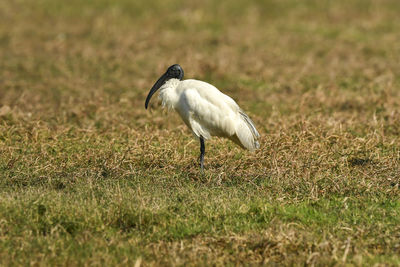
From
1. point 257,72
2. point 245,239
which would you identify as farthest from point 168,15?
point 245,239

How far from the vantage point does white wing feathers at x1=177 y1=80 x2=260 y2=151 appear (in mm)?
6418

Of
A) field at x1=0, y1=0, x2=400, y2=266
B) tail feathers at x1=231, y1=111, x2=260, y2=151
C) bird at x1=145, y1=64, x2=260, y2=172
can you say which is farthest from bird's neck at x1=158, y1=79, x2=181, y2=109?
tail feathers at x1=231, y1=111, x2=260, y2=151

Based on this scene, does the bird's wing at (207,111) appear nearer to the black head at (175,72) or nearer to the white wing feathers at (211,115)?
the white wing feathers at (211,115)

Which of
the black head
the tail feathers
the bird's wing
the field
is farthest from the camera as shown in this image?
the black head

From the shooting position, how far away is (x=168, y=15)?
1619 cm

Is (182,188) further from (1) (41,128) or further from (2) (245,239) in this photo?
(1) (41,128)

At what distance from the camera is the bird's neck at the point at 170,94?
21.4 ft

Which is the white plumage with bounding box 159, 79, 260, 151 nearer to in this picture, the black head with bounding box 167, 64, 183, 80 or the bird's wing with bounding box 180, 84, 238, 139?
the bird's wing with bounding box 180, 84, 238, 139

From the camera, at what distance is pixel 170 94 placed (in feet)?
21.5

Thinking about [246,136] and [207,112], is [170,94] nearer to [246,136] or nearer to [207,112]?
[207,112]

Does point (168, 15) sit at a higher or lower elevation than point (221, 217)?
higher

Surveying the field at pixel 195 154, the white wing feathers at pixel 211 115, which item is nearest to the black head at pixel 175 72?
the white wing feathers at pixel 211 115

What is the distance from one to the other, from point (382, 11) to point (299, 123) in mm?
10627

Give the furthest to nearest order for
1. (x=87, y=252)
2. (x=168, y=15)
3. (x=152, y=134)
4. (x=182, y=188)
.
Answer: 1. (x=168, y=15)
2. (x=152, y=134)
3. (x=182, y=188)
4. (x=87, y=252)
